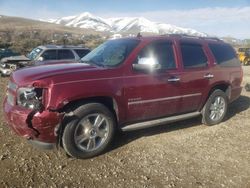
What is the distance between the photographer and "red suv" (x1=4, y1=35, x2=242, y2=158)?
4.37m

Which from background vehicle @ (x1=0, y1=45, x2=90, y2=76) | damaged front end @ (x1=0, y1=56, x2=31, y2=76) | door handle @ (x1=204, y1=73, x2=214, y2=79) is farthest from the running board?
damaged front end @ (x1=0, y1=56, x2=31, y2=76)

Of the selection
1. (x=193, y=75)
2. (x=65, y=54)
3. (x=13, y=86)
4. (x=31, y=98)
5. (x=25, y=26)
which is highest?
(x=25, y=26)

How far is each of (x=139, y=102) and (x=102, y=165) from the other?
4.03 feet

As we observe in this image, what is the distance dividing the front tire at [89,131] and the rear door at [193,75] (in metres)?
1.66

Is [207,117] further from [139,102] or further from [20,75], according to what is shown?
[20,75]

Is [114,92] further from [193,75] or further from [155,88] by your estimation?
[193,75]

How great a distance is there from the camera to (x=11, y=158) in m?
4.75

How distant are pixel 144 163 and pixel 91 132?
941 mm

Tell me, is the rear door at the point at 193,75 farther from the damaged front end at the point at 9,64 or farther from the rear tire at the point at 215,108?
the damaged front end at the point at 9,64

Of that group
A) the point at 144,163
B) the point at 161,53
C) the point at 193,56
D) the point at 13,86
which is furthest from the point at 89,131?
the point at 193,56

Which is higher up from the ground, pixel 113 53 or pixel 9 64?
pixel 113 53

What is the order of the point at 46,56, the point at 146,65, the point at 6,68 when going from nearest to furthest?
the point at 146,65, the point at 46,56, the point at 6,68

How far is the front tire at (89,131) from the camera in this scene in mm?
4582

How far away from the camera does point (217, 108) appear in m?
6.82
